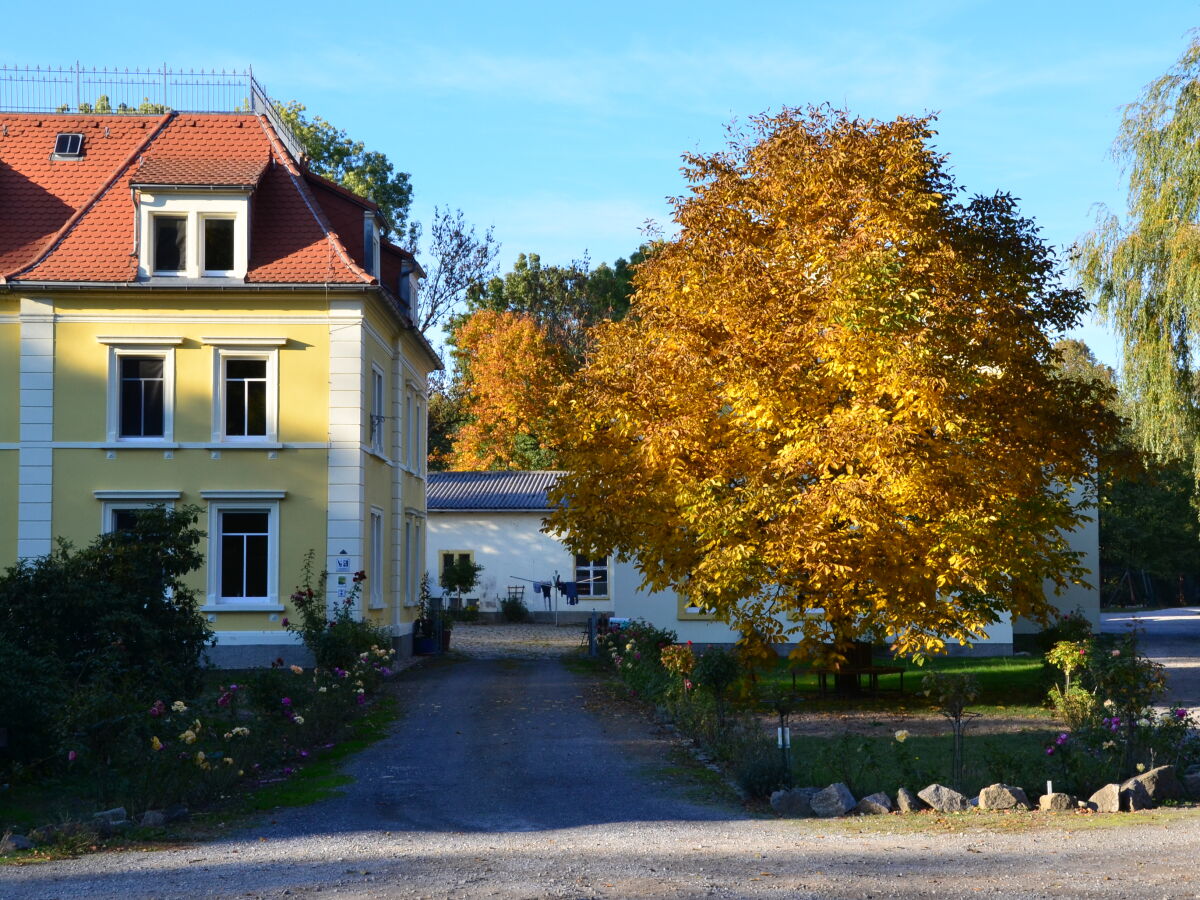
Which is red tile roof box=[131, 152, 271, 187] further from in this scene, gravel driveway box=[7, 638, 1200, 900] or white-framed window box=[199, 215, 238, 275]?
gravel driveway box=[7, 638, 1200, 900]

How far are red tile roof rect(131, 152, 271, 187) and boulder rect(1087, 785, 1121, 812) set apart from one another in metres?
18.3

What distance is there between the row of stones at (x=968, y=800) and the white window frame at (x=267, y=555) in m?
14.8

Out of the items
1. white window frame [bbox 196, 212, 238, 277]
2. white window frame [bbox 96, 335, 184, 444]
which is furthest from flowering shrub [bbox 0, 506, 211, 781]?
Answer: white window frame [bbox 196, 212, 238, 277]

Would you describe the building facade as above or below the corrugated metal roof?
below

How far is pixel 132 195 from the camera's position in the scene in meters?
24.5

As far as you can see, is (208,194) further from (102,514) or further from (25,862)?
(25,862)

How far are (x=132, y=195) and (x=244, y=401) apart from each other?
4353 millimetres

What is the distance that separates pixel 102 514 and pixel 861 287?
14835 mm

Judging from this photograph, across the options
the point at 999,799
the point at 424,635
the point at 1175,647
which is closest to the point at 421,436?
the point at 424,635

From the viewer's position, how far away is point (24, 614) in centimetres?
1391

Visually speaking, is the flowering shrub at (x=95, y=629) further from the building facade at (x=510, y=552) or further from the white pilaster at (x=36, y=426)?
the building facade at (x=510, y=552)

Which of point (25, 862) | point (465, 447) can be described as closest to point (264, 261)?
point (25, 862)

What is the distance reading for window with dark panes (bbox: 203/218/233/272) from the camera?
80.1 feet

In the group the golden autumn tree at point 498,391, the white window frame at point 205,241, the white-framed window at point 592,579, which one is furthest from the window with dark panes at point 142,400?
the golden autumn tree at point 498,391
